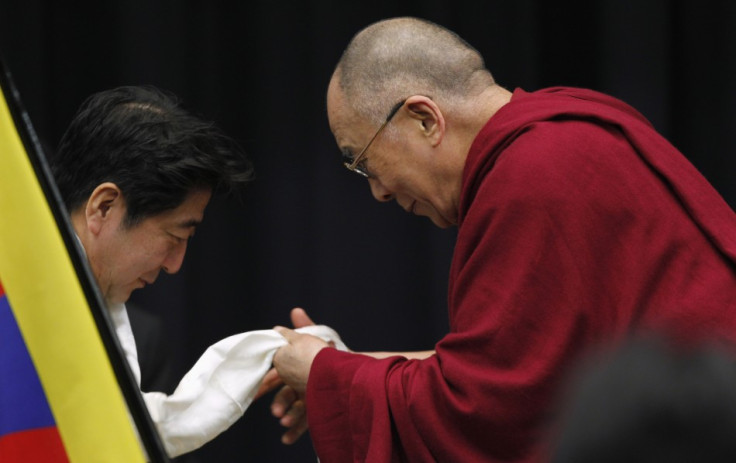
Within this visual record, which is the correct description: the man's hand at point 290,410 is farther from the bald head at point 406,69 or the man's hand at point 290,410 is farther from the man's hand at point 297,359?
the bald head at point 406,69

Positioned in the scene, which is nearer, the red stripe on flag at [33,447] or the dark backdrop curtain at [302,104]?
the red stripe on flag at [33,447]

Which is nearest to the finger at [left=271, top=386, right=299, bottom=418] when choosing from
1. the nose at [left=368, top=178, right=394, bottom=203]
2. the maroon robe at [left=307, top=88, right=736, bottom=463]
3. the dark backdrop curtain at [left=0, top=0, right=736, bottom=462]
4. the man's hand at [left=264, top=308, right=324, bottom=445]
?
the man's hand at [left=264, top=308, right=324, bottom=445]

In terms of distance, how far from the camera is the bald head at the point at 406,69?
6.20 ft

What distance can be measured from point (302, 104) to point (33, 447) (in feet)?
7.05

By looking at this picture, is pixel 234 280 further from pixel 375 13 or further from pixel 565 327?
pixel 565 327

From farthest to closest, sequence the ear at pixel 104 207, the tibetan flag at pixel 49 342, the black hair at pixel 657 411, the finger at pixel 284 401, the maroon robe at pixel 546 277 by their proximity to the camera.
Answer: the finger at pixel 284 401 → the ear at pixel 104 207 → the maroon robe at pixel 546 277 → the tibetan flag at pixel 49 342 → the black hair at pixel 657 411

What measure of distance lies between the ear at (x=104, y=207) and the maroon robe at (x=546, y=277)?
0.49 m

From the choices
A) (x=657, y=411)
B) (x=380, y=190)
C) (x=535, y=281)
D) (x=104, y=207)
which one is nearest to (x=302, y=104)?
(x=380, y=190)

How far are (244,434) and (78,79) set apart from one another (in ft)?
3.62

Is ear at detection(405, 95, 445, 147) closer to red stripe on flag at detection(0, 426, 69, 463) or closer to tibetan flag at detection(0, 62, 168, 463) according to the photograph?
tibetan flag at detection(0, 62, 168, 463)

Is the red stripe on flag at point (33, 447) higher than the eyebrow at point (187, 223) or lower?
higher

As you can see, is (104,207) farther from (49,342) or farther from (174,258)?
(49,342)

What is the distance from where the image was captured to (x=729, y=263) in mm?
1673

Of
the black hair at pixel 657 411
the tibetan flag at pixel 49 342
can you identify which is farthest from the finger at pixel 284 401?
the black hair at pixel 657 411
